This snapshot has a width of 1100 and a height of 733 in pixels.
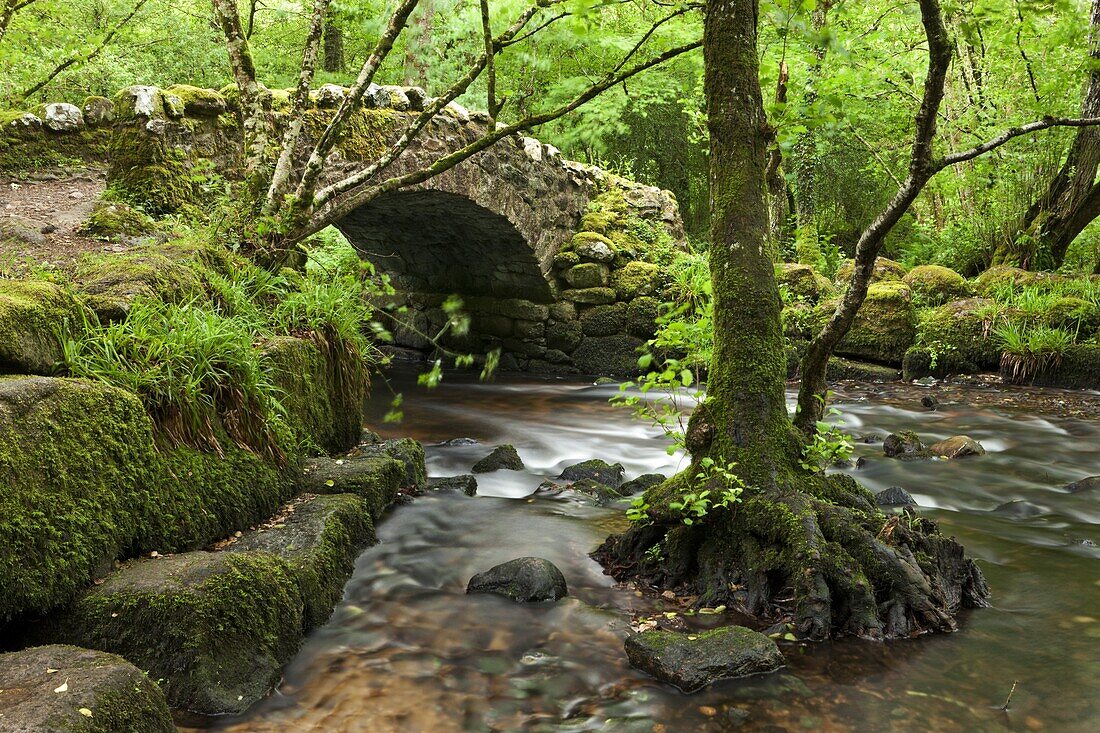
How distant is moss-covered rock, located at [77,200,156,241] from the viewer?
21.7 ft

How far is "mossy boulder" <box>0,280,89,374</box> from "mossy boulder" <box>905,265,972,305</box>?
40.9 feet

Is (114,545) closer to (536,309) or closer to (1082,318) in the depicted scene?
(536,309)

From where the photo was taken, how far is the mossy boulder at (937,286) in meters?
12.8

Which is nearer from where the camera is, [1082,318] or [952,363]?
[1082,318]

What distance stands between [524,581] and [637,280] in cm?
1000

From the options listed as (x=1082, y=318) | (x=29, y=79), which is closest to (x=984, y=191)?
(x=1082, y=318)

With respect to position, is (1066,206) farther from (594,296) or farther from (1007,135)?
(1007,135)

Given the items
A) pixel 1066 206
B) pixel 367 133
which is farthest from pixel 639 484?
pixel 1066 206

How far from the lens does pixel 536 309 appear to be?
555 inches

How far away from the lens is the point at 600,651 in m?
3.60

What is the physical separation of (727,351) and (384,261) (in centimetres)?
1222

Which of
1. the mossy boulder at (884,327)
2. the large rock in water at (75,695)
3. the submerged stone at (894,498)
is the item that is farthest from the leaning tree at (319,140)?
the mossy boulder at (884,327)

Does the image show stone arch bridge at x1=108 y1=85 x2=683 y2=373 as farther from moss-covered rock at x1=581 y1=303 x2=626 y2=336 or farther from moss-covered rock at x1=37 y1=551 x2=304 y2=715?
moss-covered rock at x1=37 y1=551 x2=304 y2=715

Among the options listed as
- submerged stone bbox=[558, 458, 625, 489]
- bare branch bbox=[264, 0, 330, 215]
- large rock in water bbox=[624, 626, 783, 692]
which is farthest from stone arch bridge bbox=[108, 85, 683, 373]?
large rock in water bbox=[624, 626, 783, 692]
